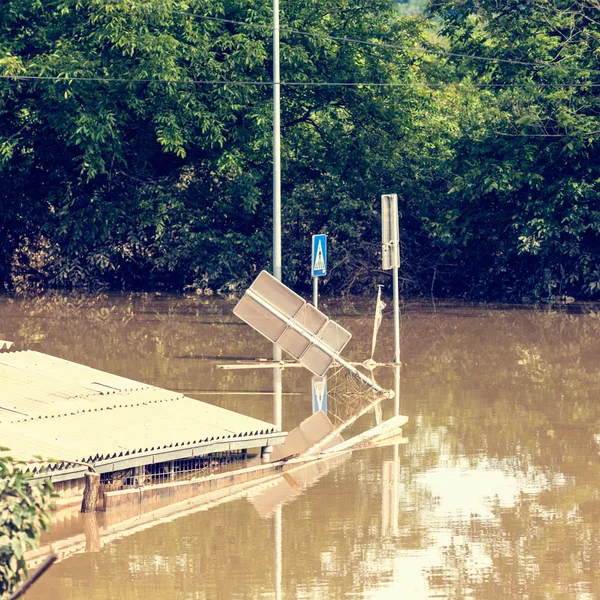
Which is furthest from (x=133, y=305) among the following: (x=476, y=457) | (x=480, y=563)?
(x=480, y=563)

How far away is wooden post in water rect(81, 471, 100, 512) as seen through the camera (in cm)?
1122

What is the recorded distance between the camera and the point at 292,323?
1691 cm

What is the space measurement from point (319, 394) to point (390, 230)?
297 cm

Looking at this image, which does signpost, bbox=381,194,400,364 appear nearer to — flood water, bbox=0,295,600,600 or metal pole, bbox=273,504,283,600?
flood water, bbox=0,295,600,600

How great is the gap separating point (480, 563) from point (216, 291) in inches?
917

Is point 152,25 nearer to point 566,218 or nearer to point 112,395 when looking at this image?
point 566,218

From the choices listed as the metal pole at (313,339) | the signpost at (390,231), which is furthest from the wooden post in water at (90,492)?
the signpost at (390,231)

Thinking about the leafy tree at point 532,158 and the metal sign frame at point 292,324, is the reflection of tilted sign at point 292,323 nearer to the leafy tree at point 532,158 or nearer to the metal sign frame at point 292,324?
the metal sign frame at point 292,324

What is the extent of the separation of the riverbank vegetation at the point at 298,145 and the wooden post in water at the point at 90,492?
20407 millimetres

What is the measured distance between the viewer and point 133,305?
29.6 meters

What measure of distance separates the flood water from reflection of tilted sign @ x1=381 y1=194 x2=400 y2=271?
1789mm

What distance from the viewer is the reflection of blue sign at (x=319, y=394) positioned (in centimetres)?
1672

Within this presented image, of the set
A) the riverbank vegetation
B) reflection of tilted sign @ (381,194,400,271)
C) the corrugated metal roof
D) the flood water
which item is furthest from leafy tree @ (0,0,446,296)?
the corrugated metal roof

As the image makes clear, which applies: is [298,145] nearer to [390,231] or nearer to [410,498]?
[390,231]
